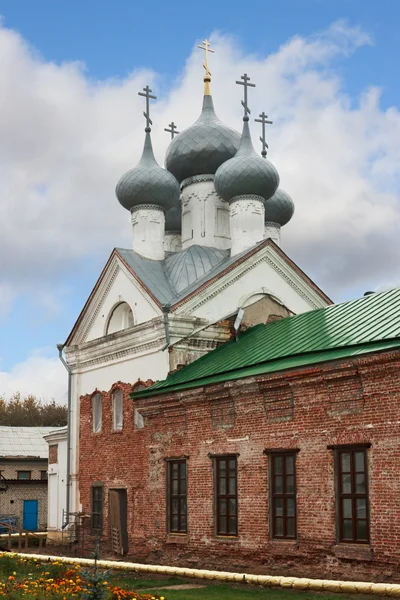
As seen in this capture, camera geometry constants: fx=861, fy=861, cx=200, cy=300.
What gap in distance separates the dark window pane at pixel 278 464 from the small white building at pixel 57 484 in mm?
10715

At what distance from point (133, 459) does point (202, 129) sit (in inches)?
402

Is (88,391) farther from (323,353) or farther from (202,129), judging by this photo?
(323,353)

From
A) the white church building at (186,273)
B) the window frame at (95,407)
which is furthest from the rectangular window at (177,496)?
the window frame at (95,407)

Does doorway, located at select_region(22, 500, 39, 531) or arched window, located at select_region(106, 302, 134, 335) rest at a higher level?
arched window, located at select_region(106, 302, 134, 335)

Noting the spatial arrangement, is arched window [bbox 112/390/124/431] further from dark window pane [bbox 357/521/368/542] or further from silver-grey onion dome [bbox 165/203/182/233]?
dark window pane [bbox 357/521/368/542]

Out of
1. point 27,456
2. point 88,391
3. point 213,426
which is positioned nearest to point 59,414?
point 27,456

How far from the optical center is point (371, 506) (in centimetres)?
1292

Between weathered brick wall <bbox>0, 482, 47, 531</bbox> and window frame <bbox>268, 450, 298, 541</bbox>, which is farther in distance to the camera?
weathered brick wall <bbox>0, 482, 47, 531</bbox>

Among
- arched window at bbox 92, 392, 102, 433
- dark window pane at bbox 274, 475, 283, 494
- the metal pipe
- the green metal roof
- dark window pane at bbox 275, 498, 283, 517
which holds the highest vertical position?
the green metal roof

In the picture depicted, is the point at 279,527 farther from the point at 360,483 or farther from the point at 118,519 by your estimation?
the point at 118,519

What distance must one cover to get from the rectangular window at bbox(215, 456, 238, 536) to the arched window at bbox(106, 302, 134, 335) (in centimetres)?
734

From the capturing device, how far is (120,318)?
2322cm

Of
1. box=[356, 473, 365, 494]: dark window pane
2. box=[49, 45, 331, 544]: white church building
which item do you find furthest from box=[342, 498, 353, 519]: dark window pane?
box=[49, 45, 331, 544]: white church building

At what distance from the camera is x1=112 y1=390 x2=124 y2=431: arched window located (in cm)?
2195
